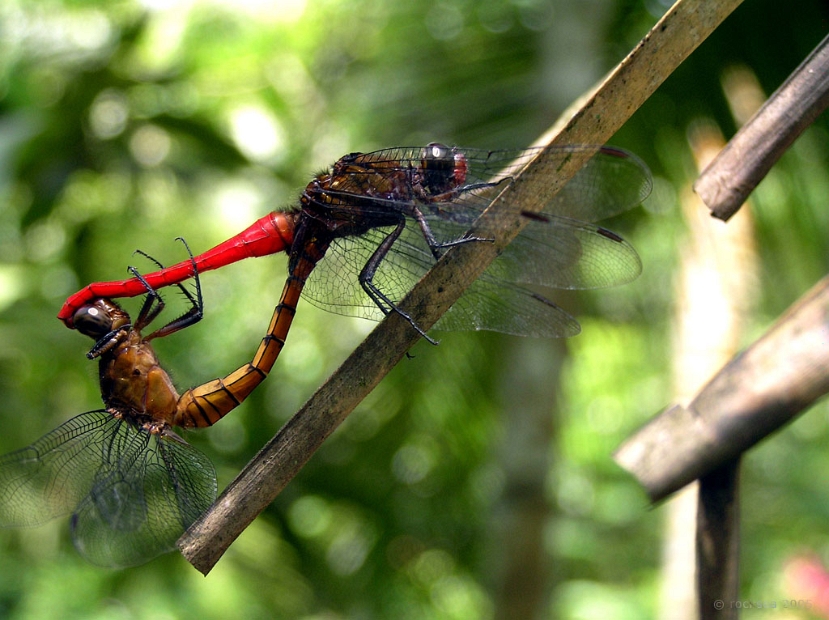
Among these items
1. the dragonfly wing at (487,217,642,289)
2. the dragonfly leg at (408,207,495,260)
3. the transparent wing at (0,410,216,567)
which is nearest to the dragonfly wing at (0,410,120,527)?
the transparent wing at (0,410,216,567)

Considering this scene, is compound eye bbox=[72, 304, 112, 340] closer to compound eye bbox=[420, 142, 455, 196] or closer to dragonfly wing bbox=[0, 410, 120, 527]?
dragonfly wing bbox=[0, 410, 120, 527]

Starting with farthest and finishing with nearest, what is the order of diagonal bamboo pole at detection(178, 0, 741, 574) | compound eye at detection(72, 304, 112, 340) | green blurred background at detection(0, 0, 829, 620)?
1. green blurred background at detection(0, 0, 829, 620)
2. compound eye at detection(72, 304, 112, 340)
3. diagonal bamboo pole at detection(178, 0, 741, 574)

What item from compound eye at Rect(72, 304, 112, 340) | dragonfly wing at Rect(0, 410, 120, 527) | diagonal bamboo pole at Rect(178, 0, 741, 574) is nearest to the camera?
diagonal bamboo pole at Rect(178, 0, 741, 574)

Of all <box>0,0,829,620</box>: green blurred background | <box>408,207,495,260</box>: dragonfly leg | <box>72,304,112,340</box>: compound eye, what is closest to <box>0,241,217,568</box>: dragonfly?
<box>72,304,112,340</box>: compound eye

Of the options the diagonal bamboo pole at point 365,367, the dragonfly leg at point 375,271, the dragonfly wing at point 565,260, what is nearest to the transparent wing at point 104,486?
the diagonal bamboo pole at point 365,367

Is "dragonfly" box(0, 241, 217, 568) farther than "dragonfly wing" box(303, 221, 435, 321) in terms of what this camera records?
No

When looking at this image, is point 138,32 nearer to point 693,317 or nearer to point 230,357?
point 230,357

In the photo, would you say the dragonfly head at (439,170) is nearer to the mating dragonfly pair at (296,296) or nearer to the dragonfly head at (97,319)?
the mating dragonfly pair at (296,296)

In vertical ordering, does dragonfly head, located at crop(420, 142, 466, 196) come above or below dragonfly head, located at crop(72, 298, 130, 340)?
below
